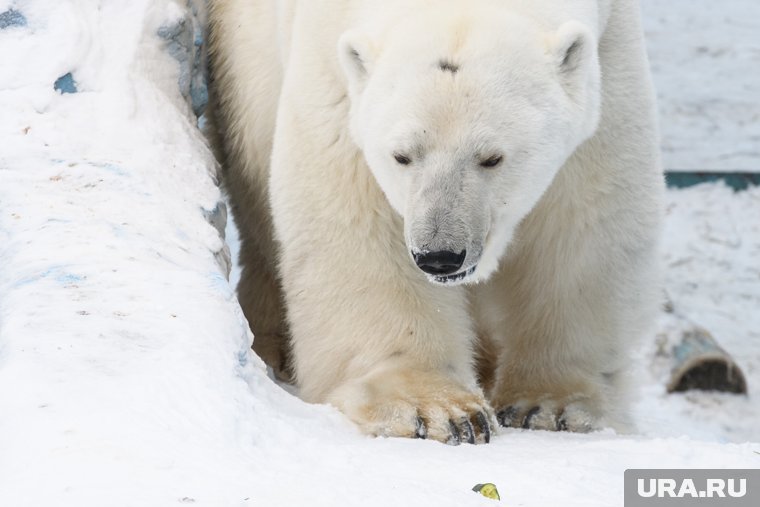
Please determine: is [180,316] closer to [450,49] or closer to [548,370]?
[450,49]

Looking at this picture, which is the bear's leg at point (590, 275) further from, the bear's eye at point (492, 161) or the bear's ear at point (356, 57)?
the bear's ear at point (356, 57)

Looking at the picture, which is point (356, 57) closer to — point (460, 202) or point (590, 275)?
point (460, 202)

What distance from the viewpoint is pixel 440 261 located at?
273 centimetres

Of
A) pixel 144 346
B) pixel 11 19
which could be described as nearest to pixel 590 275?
pixel 144 346

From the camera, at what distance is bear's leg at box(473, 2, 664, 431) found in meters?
3.33

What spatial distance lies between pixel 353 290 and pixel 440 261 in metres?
0.66

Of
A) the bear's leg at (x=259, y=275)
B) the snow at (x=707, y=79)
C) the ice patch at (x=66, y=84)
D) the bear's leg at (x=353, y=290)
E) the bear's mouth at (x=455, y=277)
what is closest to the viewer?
the bear's mouth at (x=455, y=277)

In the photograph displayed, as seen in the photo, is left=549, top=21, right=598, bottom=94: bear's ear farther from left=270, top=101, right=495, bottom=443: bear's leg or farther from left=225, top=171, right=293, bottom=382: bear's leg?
left=225, top=171, right=293, bottom=382: bear's leg

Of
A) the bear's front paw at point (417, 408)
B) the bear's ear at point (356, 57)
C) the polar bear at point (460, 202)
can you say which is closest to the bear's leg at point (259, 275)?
the polar bear at point (460, 202)

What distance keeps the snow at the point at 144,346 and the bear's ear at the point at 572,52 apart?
850 mm

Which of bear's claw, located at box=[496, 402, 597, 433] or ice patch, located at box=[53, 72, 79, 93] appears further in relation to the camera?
ice patch, located at box=[53, 72, 79, 93]

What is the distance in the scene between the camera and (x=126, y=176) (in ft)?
10.8

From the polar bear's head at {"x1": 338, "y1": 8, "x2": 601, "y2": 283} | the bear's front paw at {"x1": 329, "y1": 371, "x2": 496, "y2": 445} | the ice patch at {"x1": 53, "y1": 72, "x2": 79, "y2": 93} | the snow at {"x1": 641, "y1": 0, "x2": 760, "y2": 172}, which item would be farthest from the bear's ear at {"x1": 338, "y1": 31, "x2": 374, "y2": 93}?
the snow at {"x1": 641, "y1": 0, "x2": 760, "y2": 172}

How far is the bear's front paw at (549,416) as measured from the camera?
3.41 m
